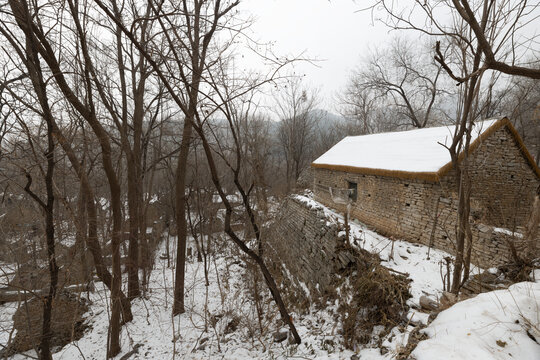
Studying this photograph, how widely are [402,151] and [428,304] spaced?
600 cm

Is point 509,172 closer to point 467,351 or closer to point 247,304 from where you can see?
point 467,351

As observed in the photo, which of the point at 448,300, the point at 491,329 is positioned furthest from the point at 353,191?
the point at 491,329

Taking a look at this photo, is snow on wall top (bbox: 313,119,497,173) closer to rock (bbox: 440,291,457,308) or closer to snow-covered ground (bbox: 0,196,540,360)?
snow-covered ground (bbox: 0,196,540,360)

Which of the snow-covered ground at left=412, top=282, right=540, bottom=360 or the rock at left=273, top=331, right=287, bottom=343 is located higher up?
the snow-covered ground at left=412, top=282, right=540, bottom=360

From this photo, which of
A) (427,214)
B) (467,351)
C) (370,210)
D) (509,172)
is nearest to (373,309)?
(467,351)

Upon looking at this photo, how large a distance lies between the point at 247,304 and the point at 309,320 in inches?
110

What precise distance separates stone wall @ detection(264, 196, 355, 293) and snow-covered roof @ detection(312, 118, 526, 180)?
2607mm

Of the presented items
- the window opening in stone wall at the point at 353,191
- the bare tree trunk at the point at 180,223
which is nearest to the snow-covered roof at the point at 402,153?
the window opening in stone wall at the point at 353,191

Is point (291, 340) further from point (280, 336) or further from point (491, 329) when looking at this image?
point (491, 329)


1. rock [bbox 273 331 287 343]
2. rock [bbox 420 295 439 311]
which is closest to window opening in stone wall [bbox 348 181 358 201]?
rock [bbox 420 295 439 311]

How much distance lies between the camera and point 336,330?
4535mm

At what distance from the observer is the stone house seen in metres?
5.87

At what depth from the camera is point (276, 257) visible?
8.91 m

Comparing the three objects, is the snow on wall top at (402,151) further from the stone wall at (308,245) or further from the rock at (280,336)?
the rock at (280,336)
